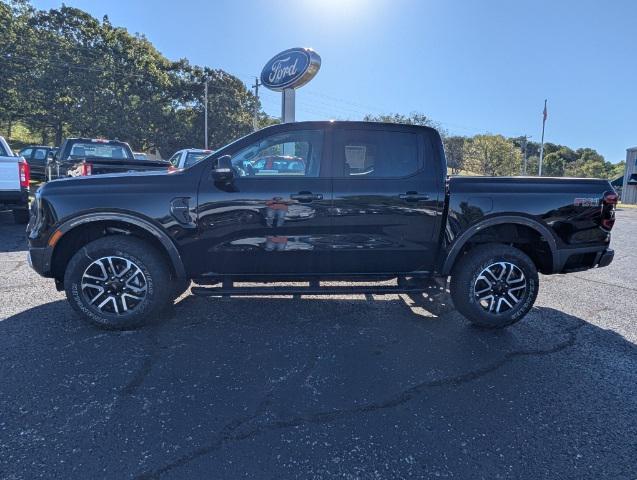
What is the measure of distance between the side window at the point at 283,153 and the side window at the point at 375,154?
21 centimetres

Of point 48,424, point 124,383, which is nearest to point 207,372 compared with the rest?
point 124,383

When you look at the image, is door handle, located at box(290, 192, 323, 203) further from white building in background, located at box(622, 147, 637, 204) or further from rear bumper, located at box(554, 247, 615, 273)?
white building in background, located at box(622, 147, 637, 204)

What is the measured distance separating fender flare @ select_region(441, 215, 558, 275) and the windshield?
926 centimetres

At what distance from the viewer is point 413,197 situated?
383 centimetres

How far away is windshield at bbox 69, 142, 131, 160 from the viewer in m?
10.5

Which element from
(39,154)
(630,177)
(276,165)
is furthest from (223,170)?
(630,177)

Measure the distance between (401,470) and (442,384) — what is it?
3.33 ft

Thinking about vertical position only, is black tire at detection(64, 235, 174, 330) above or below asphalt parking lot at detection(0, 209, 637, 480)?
above

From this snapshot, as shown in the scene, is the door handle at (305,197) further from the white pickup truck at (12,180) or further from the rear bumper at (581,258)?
the white pickup truck at (12,180)

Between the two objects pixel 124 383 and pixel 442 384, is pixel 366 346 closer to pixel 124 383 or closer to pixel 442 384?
pixel 442 384

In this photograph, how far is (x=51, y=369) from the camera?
3080 mm

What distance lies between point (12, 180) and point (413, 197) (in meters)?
7.79

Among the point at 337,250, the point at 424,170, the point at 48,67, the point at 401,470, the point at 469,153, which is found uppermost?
the point at 48,67

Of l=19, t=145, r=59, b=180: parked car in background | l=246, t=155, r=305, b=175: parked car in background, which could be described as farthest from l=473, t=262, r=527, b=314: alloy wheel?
l=19, t=145, r=59, b=180: parked car in background
